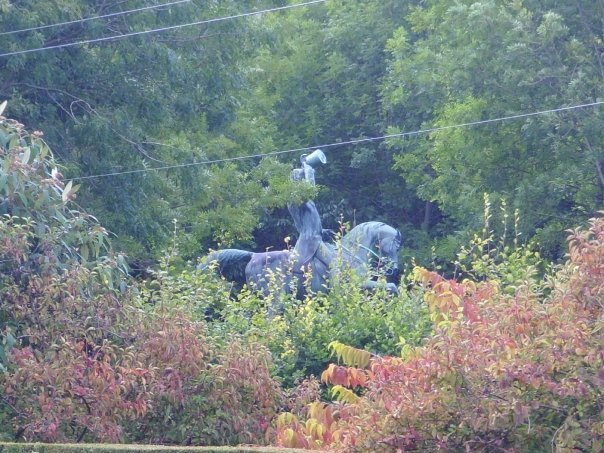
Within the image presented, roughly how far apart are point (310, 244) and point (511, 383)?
13094 millimetres

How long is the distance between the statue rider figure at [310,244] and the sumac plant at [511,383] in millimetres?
11945

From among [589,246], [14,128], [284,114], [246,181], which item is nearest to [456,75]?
[246,181]

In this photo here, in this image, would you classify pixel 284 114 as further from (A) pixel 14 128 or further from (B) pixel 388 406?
(B) pixel 388 406

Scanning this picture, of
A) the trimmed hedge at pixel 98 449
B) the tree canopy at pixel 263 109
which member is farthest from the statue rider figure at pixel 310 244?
the trimmed hedge at pixel 98 449

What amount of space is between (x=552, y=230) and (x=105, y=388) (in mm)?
18033

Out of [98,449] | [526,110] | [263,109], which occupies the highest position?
[98,449]

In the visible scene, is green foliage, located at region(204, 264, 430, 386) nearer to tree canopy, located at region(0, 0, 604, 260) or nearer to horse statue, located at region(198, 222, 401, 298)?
horse statue, located at region(198, 222, 401, 298)

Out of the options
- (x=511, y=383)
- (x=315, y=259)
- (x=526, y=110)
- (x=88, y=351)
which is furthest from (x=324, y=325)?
(x=526, y=110)

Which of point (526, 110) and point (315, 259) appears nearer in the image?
point (315, 259)

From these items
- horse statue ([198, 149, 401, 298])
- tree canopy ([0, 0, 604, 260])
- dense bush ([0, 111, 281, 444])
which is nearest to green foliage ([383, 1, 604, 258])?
tree canopy ([0, 0, 604, 260])

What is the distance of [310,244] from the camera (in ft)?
64.4

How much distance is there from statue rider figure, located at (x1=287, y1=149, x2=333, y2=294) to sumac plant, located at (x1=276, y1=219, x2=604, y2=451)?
1194cm

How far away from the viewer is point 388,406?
6816mm

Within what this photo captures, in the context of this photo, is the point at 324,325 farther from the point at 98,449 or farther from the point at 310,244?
the point at 98,449
